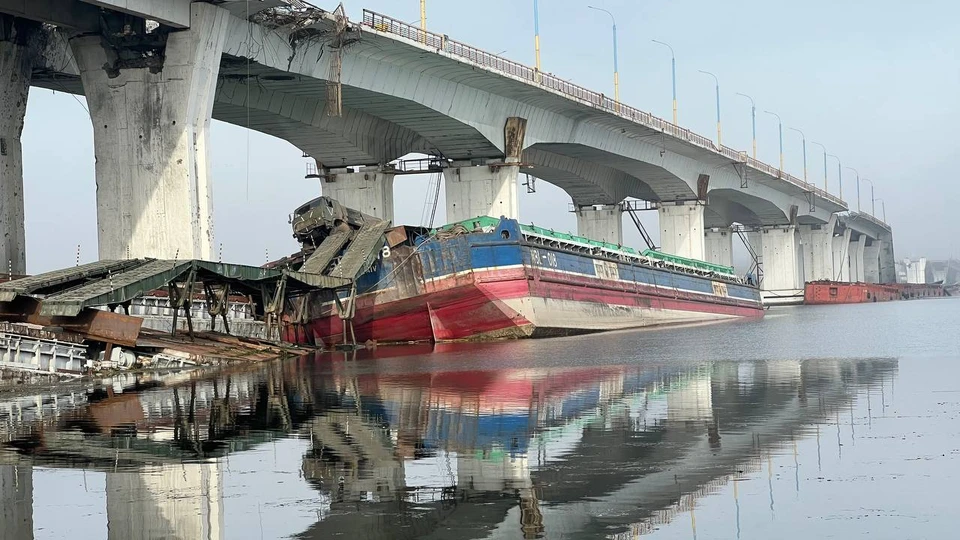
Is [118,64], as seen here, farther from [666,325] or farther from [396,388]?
[666,325]

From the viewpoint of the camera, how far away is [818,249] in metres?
136

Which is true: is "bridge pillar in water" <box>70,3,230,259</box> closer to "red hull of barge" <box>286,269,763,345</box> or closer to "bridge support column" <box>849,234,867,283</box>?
"red hull of barge" <box>286,269,763,345</box>

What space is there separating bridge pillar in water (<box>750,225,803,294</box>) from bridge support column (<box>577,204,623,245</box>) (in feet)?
102

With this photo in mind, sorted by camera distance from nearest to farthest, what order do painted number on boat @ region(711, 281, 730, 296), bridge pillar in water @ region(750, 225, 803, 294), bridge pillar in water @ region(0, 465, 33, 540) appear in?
Result: bridge pillar in water @ region(0, 465, 33, 540) → painted number on boat @ region(711, 281, 730, 296) → bridge pillar in water @ region(750, 225, 803, 294)

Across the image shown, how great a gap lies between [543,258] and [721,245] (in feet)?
237

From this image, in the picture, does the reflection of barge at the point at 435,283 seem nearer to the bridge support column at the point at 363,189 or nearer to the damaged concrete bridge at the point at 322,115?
the damaged concrete bridge at the point at 322,115

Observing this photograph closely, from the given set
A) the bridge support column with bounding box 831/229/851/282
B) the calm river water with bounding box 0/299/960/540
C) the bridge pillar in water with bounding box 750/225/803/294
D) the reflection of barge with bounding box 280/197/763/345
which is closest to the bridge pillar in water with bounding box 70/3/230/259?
the reflection of barge with bounding box 280/197/763/345

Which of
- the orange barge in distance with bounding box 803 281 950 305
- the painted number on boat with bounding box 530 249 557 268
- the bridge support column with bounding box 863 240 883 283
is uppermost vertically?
the bridge support column with bounding box 863 240 883 283

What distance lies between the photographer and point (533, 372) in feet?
99.4

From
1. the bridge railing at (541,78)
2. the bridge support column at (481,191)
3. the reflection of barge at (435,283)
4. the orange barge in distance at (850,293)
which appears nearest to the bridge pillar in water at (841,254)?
the orange barge in distance at (850,293)

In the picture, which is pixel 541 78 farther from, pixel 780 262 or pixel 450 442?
pixel 780 262

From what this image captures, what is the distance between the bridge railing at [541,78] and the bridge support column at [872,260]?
90770 mm

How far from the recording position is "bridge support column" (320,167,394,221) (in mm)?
64312

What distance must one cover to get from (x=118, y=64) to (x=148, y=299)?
9123 mm
